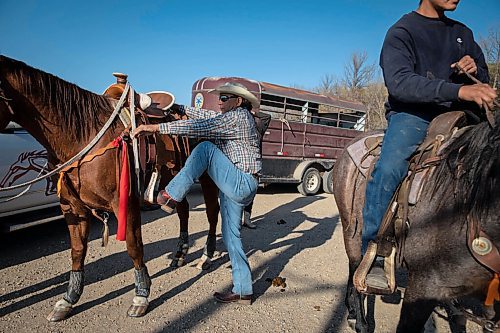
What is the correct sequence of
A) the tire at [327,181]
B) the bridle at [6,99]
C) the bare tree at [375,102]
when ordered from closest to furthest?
the bridle at [6,99], the tire at [327,181], the bare tree at [375,102]

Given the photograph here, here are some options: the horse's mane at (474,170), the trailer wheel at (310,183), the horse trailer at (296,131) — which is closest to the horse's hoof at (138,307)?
the horse's mane at (474,170)

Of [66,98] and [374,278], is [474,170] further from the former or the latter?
[66,98]

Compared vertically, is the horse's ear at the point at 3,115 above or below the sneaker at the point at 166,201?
above

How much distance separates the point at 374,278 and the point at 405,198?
590 millimetres

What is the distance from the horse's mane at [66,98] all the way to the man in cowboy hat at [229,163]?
20.5 inches

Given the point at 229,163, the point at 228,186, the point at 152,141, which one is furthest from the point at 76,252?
the point at 229,163

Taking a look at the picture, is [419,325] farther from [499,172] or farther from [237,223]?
[237,223]

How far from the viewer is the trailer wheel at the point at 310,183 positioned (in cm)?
960

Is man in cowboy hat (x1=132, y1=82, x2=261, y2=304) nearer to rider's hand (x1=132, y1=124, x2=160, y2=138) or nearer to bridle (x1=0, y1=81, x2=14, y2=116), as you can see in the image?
rider's hand (x1=132, y1=124, x2=160, y2=138)

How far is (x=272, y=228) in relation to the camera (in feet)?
19.8

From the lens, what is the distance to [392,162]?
205 centimetres

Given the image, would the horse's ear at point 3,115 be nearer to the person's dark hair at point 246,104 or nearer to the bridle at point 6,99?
the bridle at point 6,99

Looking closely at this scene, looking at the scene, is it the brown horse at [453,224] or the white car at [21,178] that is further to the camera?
the white car at [21,178]

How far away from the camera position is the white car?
12.9 feet
